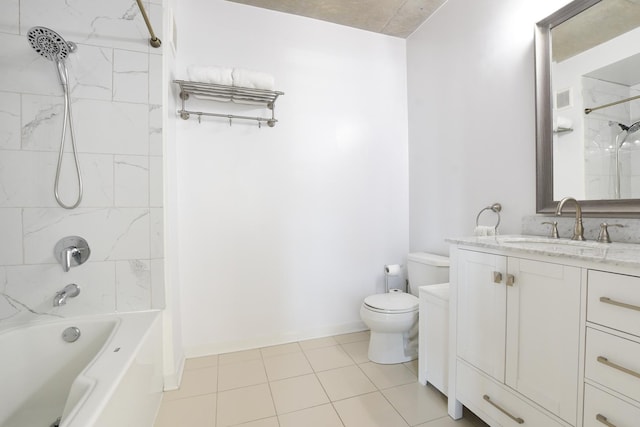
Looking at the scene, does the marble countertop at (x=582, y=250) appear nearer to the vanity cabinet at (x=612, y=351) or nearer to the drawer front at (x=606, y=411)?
the vanity cabinet at (x=612, y=351)

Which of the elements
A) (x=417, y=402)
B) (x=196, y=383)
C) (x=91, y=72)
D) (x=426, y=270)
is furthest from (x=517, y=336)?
(x=91, y=72)

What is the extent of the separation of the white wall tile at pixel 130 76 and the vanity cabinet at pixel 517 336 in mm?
1866

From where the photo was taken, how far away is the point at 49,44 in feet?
4.24

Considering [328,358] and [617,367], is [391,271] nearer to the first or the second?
[328,358]

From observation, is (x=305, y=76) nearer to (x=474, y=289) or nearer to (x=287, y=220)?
(x=287, y=220)

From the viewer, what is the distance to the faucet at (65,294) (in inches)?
52.2

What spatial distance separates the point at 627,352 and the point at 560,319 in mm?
168

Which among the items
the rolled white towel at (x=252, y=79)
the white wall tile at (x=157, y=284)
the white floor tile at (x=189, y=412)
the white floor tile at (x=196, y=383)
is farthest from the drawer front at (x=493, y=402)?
the rolled white towel at (x=252, y=79)

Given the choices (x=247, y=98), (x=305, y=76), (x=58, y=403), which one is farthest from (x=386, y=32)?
(x=58, y=403)

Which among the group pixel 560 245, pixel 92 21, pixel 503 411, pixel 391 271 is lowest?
pixel 503 411

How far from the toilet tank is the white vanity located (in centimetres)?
55

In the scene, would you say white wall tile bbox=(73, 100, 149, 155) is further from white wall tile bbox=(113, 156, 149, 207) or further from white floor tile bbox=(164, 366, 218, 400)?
white floor tile bbox=(164, 366, 218, 400)

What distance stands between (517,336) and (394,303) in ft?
2.64

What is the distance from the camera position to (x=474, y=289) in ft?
4.00
